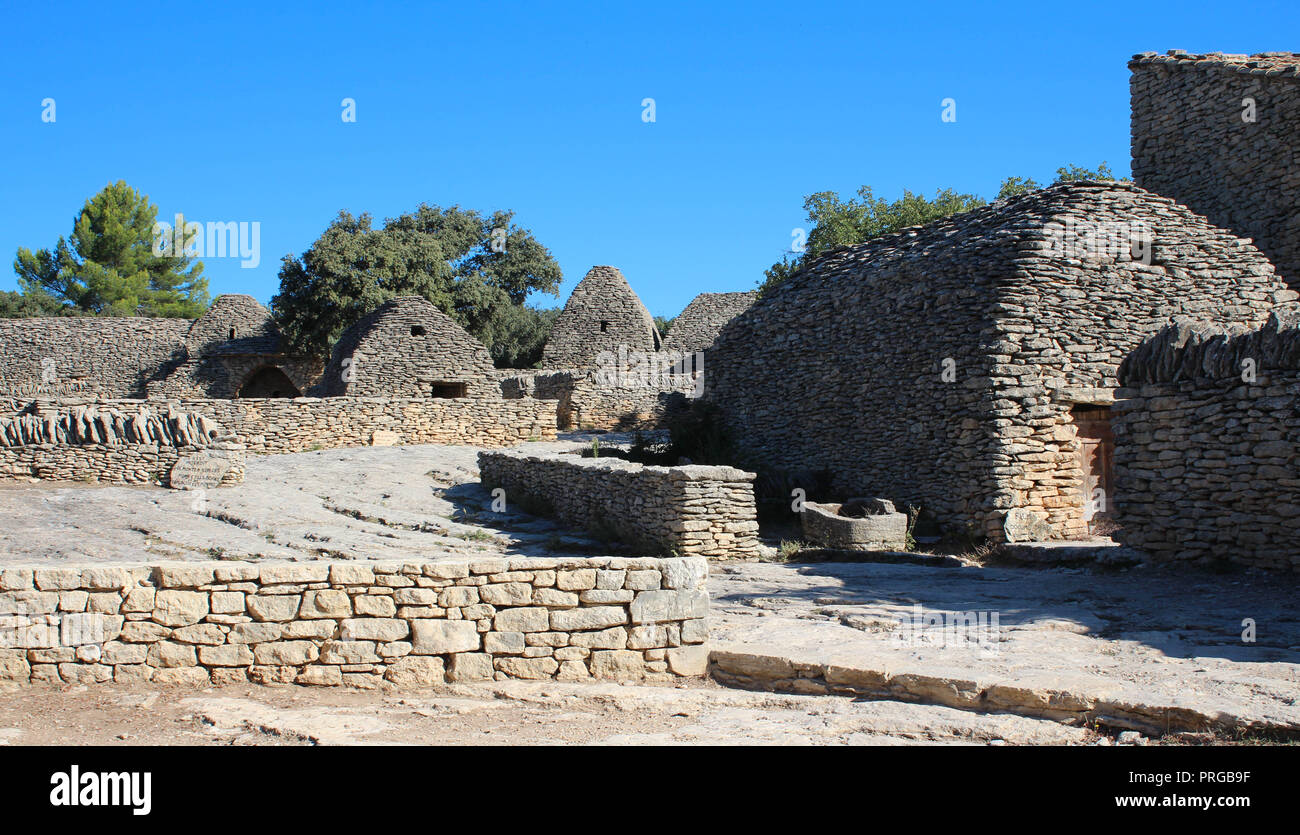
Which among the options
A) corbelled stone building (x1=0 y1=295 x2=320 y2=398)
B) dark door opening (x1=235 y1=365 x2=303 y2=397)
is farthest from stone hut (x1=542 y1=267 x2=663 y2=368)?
dark door opening (x1=235 y1=365 x2=303 y2=397)

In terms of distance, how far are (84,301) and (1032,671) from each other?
51.2m

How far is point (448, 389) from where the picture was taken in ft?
91.4

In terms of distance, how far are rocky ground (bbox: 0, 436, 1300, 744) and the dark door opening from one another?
2614 cm

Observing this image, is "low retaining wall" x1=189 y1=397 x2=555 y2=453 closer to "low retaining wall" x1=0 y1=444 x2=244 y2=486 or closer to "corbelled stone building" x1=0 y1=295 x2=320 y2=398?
"low retaining wall" x1=0 y1=444 x2=244 y2=486

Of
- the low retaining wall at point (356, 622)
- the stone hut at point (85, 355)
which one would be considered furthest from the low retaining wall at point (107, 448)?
the stone hut at point (85, 355)

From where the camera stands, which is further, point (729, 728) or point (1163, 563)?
point (1163, 563)

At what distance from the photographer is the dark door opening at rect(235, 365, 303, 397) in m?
36.8

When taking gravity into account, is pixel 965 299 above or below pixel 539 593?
above

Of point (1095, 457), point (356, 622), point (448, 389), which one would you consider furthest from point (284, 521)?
point (448, 389)

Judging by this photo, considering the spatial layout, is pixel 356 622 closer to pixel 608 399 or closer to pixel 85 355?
pixel 608 399

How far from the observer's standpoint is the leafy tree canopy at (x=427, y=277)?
33.5 meters
